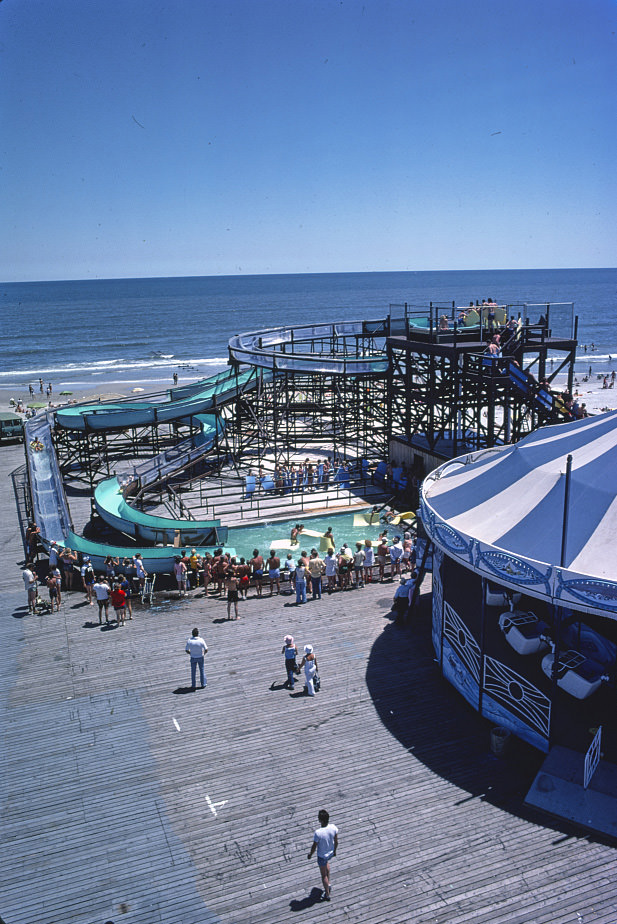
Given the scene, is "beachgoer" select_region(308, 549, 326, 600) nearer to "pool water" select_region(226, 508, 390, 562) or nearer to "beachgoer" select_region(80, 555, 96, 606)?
"pool water" select_region(226, 508, 390, 562)

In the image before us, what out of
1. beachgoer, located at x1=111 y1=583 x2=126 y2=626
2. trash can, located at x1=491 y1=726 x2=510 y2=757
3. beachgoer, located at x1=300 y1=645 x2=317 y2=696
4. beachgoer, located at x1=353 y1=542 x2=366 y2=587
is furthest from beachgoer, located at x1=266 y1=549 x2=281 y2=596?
trash can, located at x1=491 y1=726 x2=510 y2=757

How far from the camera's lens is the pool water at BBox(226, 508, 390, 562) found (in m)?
21.7

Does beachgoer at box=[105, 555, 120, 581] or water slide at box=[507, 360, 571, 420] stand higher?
water slide at box=[507, 360, 571, 420]

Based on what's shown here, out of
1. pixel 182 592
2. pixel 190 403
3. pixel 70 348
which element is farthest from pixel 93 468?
pixel 70 348

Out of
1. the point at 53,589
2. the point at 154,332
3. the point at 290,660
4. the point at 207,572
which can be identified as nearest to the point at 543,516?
the point at 290,660

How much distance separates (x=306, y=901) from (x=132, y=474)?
19889 millimetres

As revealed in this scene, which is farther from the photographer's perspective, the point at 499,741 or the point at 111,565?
the point at 111,565

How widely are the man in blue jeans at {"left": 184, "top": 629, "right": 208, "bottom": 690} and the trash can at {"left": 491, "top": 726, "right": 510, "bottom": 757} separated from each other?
5.20 meters

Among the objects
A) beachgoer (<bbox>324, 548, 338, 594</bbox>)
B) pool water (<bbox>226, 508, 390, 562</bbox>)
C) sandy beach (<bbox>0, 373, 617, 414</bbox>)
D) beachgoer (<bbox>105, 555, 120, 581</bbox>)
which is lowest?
sandy beach (<bbox>0, 373, 617, 414</bbox>)

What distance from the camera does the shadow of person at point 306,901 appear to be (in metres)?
8.24

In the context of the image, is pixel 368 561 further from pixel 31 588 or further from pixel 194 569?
pixel 31 588

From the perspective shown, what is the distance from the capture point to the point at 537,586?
10.3 m

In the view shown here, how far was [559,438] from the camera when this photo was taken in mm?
13773

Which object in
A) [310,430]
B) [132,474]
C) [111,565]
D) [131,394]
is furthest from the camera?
[131,394]
